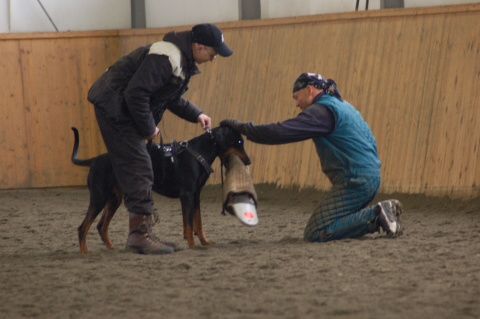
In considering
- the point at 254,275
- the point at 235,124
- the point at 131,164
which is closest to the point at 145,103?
the point at 131,164

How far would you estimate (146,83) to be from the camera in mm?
5992

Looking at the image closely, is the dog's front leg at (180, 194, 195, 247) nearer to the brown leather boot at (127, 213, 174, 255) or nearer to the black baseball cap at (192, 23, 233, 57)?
the brown leather boot at (127, 213, 174, 255)

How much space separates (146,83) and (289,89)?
15.6 ft

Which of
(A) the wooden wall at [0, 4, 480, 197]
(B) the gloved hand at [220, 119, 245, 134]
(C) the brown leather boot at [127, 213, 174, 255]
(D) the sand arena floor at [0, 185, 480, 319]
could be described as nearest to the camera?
(D) the sand arena floor at [0, 185, 480, 319]

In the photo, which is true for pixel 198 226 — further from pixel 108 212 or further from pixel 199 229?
pixel 108 212

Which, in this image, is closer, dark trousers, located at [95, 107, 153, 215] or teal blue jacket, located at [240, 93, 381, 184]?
dark trousers, located at [95, 107, 153, 215]

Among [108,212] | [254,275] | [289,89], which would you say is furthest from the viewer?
[289,89]

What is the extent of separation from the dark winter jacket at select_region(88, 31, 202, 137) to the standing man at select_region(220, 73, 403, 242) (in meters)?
0.54

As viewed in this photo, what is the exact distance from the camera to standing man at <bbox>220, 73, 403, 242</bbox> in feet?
21.2

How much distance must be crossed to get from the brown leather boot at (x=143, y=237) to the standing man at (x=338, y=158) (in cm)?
90

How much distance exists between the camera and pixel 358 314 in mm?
4277

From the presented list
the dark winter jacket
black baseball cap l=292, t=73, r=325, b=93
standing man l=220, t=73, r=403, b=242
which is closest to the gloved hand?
standing man l=220, t=73, r=403, b=242

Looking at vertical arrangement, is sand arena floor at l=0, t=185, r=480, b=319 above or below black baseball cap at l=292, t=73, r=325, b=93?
below

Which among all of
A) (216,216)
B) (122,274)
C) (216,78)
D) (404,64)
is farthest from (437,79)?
(122,274)
